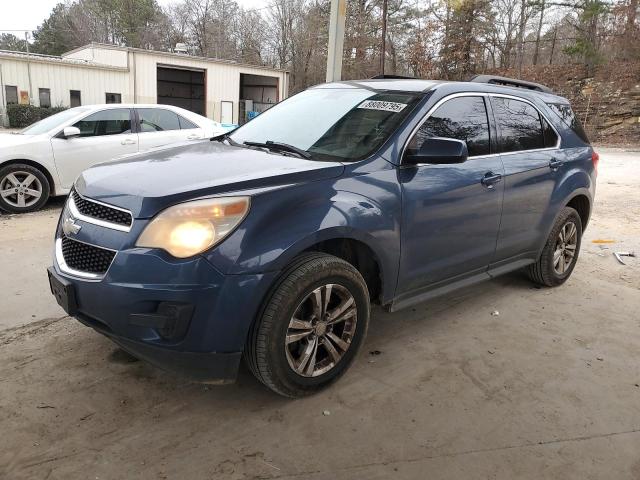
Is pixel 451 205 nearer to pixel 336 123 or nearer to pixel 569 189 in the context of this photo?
pixel 336 123

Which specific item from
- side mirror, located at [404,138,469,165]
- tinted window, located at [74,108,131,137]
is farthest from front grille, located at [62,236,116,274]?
tinted window, located at [74,108,131,137]

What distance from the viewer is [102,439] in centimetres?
252

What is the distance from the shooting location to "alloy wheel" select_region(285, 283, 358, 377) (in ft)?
9.16

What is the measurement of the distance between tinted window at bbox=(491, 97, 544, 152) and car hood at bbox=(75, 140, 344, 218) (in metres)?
1.71

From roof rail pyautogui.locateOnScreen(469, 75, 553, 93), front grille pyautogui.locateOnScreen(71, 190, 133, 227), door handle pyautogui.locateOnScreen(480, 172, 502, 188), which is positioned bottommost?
front grille pyautogui.locateOnScreen(71, 190, 133, 227)

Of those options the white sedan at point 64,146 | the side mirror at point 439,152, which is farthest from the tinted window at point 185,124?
the side mirror at point 439,152

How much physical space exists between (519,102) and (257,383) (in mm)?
3053

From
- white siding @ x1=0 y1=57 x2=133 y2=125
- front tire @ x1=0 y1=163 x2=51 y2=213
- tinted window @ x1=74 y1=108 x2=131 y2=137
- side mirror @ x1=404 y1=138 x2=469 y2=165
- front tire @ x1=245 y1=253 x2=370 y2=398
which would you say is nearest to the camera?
front tire @ x1=245 y1=253 x2=370 y2=398

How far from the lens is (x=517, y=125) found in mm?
4195

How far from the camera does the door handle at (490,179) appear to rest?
371cm

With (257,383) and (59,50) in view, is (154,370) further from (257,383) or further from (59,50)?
(59,50)

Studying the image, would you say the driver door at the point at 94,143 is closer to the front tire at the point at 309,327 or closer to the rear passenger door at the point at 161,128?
the rear passenger door at the point at 161,128

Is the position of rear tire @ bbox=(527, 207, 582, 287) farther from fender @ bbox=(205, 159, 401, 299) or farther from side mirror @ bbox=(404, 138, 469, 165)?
fender @ bbox=(205, 159, 401, 299)

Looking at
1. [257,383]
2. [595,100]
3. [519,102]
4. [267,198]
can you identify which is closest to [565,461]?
[257,383]
